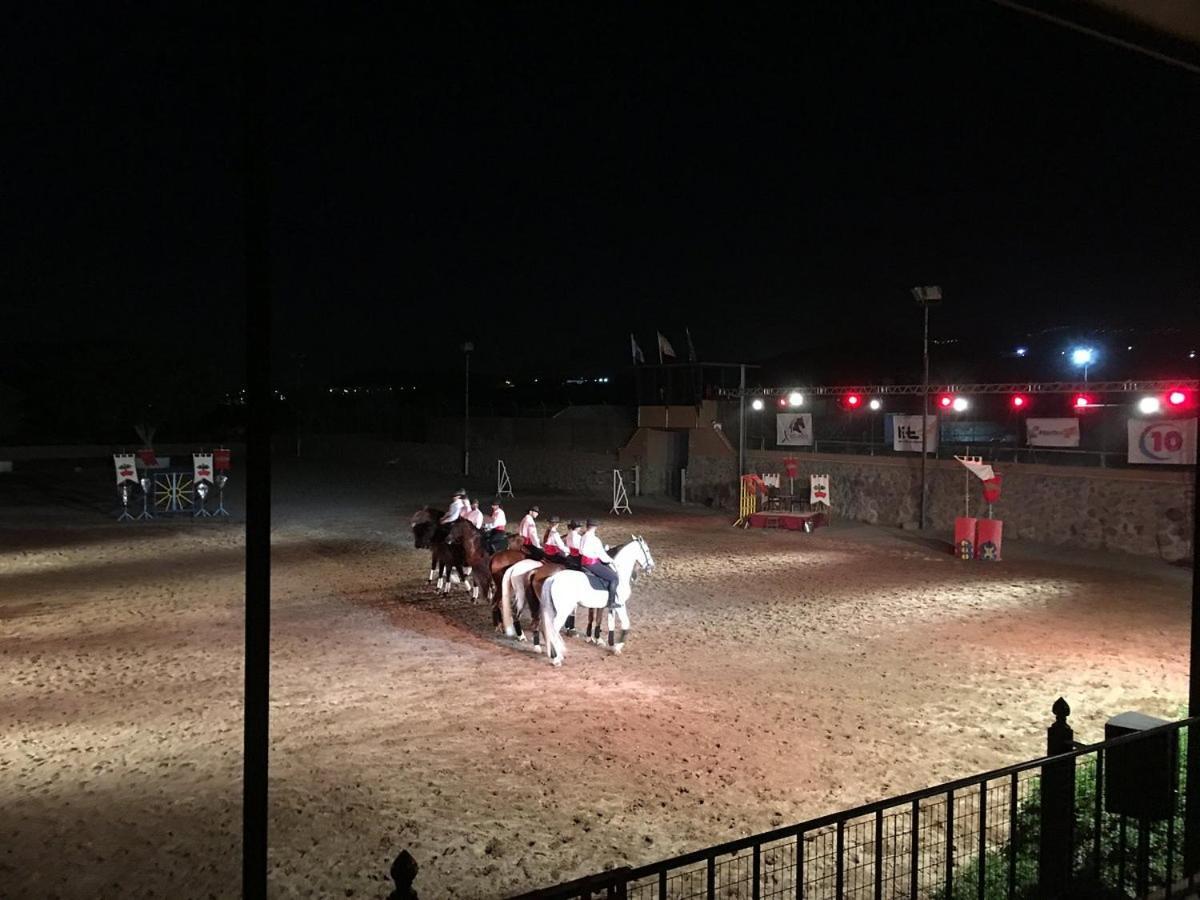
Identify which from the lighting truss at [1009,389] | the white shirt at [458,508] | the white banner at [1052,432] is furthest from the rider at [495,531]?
the white banner at [1052,432]

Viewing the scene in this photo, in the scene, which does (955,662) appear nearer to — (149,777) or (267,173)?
(149,777)

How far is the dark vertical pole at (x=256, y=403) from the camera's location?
3189 millimetres

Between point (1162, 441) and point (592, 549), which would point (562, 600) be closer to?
point (592, 549)

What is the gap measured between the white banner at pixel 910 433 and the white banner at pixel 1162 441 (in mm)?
5003

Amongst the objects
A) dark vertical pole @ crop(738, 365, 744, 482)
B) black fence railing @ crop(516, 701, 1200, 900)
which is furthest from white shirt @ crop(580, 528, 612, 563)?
dark vertical pole @ crop(738, 365, 744, 482)

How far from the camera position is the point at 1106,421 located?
21000mm

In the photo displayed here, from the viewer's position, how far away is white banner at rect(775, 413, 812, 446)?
26.8 metres

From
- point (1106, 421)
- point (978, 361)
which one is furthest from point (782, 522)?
point (978, 361)

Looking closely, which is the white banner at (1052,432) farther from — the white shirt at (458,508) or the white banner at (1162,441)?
the white shirt at (458,508)

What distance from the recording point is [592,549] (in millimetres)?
11641

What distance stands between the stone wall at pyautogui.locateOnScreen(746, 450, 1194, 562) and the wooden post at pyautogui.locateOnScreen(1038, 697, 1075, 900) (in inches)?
632

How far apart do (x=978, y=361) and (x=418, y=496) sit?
3193 centimetres

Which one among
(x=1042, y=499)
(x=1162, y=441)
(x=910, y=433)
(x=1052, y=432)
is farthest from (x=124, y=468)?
(x=1162, y=441)

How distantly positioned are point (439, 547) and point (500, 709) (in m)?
6.83
